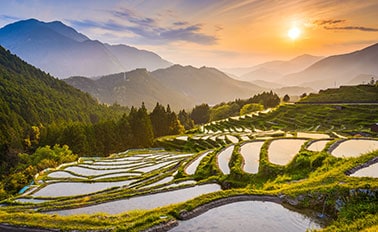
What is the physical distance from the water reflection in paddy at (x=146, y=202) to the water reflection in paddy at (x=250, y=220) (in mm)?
4251

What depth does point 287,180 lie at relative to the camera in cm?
1430

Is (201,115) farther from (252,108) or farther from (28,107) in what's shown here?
(28,107)

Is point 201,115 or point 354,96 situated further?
point 201,115

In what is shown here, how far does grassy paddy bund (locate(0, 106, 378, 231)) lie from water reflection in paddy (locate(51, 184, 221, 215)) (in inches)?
2.4

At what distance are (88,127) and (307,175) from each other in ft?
185

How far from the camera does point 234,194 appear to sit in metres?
12.6

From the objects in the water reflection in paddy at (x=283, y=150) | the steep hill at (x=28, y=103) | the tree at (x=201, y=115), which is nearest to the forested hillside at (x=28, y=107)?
the steep hill at (x=28, y=103)

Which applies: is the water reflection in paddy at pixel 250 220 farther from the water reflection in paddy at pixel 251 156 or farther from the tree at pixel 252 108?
the tree at pixel 252 108

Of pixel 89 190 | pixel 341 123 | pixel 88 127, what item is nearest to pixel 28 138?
pixel 88 127

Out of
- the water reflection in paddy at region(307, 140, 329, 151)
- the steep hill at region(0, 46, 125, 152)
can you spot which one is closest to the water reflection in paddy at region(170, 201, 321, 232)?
the water reflection in paddy at region(307, 140, 329, 151)

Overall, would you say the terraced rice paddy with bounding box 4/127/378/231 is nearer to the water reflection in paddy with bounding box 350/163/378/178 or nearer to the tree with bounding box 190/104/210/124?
the water reflection in paddy with bounding box 350/163/378/178

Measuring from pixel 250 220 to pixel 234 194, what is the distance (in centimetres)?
226

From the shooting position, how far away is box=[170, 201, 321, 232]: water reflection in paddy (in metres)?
9.81

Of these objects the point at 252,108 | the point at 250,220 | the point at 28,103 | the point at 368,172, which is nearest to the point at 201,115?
the point at 252,108
